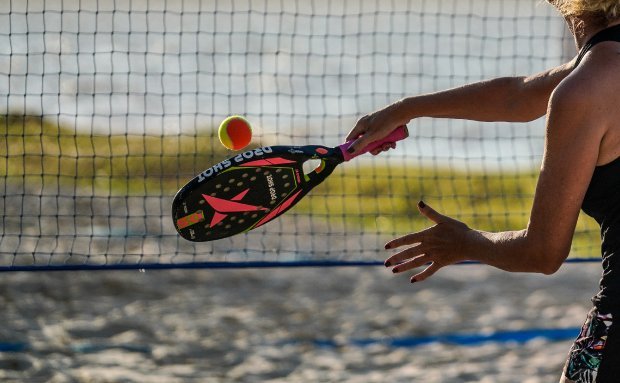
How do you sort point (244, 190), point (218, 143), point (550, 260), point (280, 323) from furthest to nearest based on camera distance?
point (218, 143)
point (280, 323)
point (244, 190)
point (550, 260)

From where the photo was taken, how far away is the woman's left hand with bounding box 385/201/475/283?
262 centimetres

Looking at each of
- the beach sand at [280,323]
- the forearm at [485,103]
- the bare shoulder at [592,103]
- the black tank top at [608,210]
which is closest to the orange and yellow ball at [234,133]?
the forearm at [485,103]

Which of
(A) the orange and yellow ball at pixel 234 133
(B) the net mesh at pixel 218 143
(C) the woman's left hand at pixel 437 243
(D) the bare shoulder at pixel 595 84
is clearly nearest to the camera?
(D) the bare shoulder at pixel 595 84

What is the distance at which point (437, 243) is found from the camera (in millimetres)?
2652

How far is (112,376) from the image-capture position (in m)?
4.87

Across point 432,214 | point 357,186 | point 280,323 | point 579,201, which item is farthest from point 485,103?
point 357,186

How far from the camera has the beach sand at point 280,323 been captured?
4980 millimetres

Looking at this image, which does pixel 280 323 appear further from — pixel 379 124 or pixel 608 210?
pixel 608 210

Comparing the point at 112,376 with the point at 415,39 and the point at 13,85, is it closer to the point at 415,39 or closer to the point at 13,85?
the point at 13,85

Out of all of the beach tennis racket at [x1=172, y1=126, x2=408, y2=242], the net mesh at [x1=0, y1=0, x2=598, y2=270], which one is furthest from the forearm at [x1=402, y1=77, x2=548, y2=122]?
the net mesh at [x1=0, y1=0, x2=598, y2=270]

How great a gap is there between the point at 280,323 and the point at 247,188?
2606 millimetres

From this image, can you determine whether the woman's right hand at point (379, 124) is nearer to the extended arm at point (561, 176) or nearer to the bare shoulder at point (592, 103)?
the extended arm at point (561, 176)

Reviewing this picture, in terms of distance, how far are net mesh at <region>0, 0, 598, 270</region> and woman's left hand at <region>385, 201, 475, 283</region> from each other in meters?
2.46

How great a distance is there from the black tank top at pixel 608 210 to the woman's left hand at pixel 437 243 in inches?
12.3
